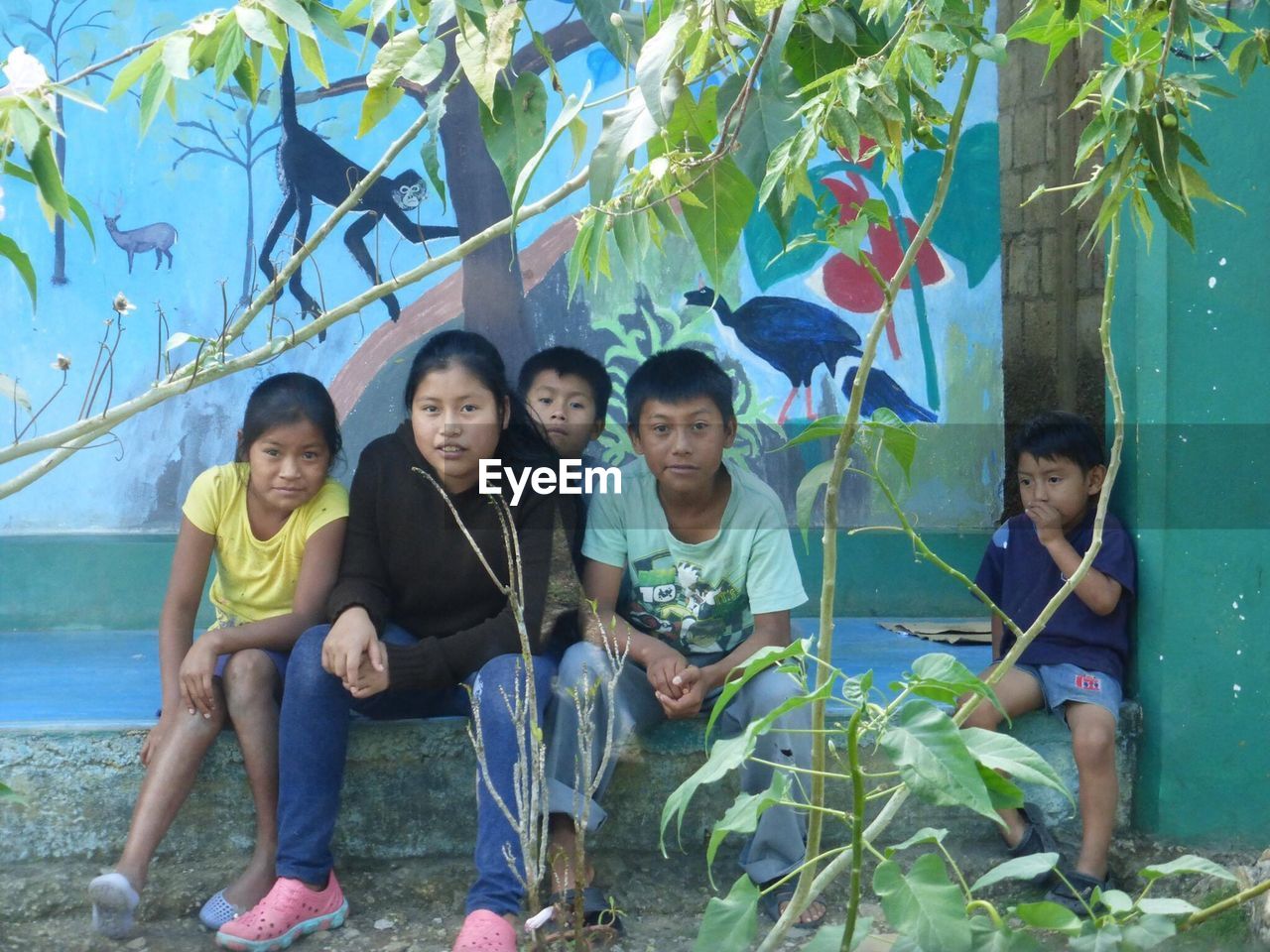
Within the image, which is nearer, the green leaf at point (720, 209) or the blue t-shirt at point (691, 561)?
the green leaf at point (720, 209)

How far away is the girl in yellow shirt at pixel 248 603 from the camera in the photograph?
2332 mm

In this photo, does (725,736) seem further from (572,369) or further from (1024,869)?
(1024,869)

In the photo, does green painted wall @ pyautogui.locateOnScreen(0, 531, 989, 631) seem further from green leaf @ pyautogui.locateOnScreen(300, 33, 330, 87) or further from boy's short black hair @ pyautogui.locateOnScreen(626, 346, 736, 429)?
green leaf @ pyautogui.locateOnScreen(300, 33, 330, 87)

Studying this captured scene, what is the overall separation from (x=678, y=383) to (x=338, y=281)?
1.19m

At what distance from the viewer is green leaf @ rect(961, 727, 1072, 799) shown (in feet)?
4.14

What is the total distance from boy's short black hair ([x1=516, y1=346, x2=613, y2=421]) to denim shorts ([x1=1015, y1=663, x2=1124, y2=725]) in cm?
100

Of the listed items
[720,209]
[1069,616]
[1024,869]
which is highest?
[720,209]

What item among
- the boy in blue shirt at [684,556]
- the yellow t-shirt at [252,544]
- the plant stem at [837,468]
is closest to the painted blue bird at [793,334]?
the boy in blue shirt at [684,556]

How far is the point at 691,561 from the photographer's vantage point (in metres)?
2.51

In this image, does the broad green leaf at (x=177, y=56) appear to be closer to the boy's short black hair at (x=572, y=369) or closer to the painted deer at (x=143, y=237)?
the boy's short black hair at (x=572, y=369)

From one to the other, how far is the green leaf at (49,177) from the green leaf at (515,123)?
1.49ft

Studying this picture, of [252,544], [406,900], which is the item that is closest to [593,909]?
[406,900]

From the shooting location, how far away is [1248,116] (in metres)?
2.41

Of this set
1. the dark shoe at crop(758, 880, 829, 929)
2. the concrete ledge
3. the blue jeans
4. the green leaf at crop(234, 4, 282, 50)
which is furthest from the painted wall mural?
the green leaf at crop(234, 4, 282, 50)
